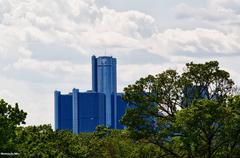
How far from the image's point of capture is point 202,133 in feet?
217

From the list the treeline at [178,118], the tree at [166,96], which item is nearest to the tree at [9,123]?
the treeline at [178,118]

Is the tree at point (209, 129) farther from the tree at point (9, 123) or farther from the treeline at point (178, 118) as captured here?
the tree at point (9, 123)

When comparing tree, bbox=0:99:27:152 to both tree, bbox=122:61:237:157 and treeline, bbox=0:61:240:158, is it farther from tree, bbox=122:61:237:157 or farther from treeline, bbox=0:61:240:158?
tree, bbox=122:61:237:157

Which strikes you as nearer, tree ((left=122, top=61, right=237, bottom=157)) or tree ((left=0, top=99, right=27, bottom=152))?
tree ((left=0, top=99, right=27, bottom=152))

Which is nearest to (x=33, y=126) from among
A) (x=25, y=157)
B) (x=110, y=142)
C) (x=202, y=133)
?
(x=110, y=142)

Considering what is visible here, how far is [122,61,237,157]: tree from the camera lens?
226ft

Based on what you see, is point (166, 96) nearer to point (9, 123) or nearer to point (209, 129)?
point (209, 129)

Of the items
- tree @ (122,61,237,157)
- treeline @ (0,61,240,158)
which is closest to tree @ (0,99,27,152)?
treeline @ (0,61,240,158)

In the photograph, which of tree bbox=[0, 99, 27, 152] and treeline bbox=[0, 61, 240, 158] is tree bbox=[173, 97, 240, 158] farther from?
tree bbox=[0, 99, 27, 152]

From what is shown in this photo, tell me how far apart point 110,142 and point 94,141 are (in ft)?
25.8

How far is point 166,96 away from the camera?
6988cm

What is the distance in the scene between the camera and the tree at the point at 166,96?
69.0m

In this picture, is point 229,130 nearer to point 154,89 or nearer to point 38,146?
point 154,89

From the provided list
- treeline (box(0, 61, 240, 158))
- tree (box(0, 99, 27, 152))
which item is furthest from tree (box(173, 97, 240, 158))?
tree (box(0, 99, 27, 152))
